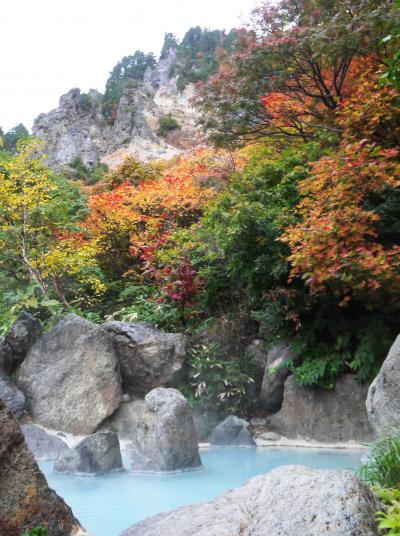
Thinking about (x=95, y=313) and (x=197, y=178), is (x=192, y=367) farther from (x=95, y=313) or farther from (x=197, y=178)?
(x=197, y=178)

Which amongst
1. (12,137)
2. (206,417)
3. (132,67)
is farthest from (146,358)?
(132,67)

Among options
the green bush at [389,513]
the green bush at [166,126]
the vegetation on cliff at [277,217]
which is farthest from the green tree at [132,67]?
the green bush at [389,513]

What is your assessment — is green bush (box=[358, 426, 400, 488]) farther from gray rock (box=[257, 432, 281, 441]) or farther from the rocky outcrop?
the rocky outcrop

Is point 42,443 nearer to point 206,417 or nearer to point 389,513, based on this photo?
point 206,417

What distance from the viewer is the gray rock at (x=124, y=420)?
28.1ft

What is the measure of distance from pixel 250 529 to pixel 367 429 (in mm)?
5015

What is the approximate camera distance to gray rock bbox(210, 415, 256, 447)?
7.95m

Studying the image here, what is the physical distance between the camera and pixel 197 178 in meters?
12.1

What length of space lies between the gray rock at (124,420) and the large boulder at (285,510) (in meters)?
4.96

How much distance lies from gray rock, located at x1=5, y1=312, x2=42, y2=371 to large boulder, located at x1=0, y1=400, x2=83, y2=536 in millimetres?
5935

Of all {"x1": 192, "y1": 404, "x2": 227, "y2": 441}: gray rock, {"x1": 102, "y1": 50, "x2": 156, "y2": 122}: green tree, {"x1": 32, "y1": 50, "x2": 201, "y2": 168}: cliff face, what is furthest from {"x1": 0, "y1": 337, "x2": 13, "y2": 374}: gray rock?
{"x1": 102, "y1": 50, "x2": 156, "y2": 122}: green tree

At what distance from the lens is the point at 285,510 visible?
2.96m

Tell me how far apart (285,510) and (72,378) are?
6.21m

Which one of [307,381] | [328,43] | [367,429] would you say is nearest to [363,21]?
[328,43]
